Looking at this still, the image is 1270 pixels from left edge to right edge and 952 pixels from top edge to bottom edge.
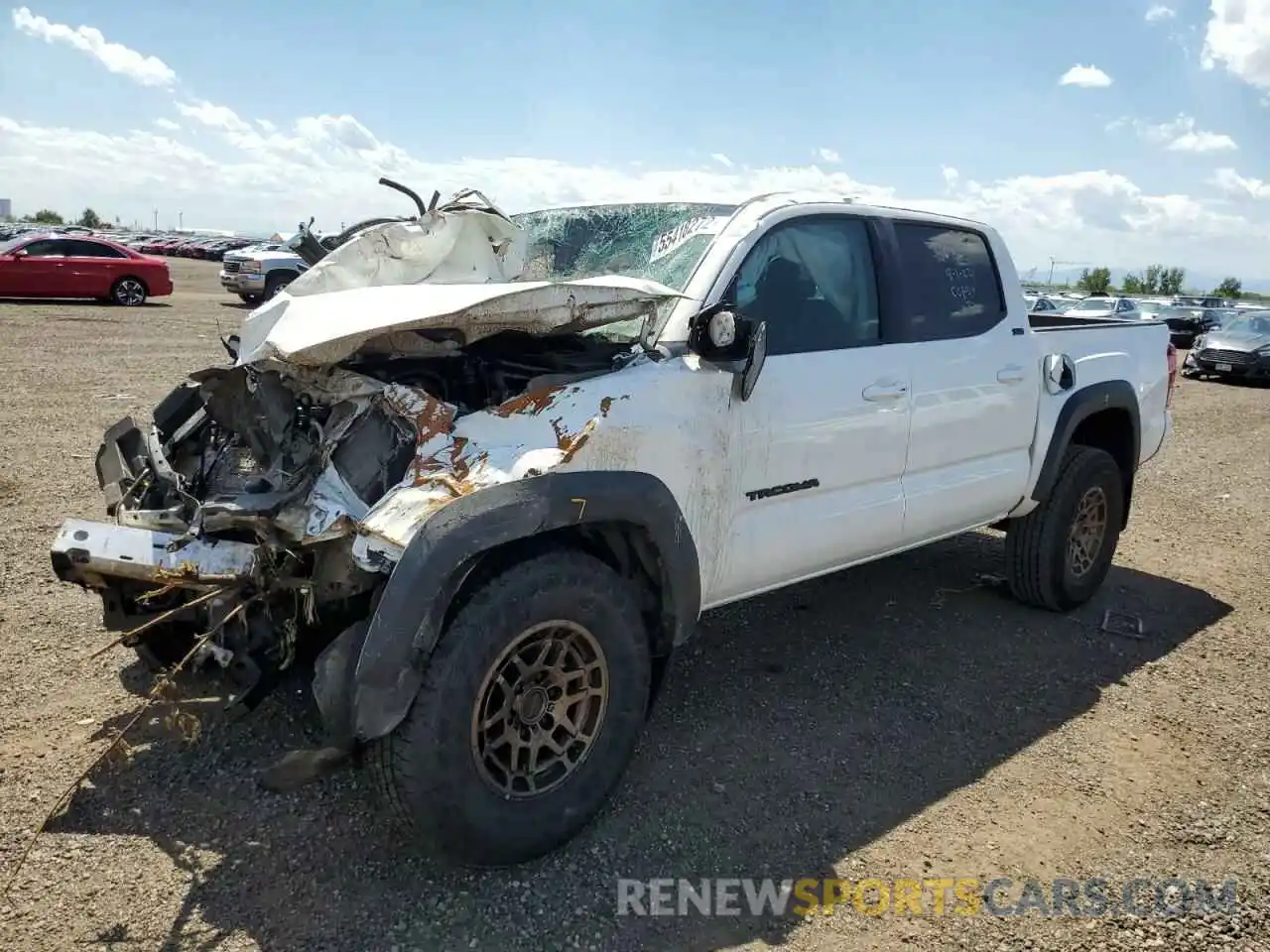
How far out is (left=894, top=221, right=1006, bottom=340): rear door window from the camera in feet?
13.9

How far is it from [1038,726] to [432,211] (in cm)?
338

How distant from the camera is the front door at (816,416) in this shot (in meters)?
3.50

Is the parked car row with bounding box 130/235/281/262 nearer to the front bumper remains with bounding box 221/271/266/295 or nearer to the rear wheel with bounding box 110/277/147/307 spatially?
the front bumper remains with bounding box 221/271/266/295

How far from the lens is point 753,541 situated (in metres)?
3.53

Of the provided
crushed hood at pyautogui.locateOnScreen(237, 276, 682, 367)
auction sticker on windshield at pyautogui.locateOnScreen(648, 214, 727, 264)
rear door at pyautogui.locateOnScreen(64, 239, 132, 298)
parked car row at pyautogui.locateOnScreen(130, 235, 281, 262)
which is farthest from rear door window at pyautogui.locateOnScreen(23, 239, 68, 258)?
parked car row at pyautogui.locateOnScreen(130, 235, 281, 262)

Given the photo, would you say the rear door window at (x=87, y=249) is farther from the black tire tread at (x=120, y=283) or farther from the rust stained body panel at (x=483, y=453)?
the rust stained body panel at (x=483, y=453)

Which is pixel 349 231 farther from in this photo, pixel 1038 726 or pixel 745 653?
pixel 1038 726

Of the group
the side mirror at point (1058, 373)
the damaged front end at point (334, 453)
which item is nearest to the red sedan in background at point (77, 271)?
the damaged front end at point (334, 453)

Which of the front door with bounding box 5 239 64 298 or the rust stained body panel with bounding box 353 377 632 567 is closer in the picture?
the rust stained body panel with bounding box 353 377 632 567

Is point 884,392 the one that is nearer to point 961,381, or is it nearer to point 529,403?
point 961,381

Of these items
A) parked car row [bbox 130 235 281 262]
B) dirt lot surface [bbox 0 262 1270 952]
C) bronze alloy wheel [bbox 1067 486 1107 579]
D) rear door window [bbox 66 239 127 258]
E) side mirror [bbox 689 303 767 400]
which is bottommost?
dirt lot surface [bbox 0 262 1270 952]

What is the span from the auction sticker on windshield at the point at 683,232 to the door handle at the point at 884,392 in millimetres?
880

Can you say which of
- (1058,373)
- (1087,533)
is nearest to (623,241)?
(1058,373)

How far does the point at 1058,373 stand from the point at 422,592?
3.66 meters
